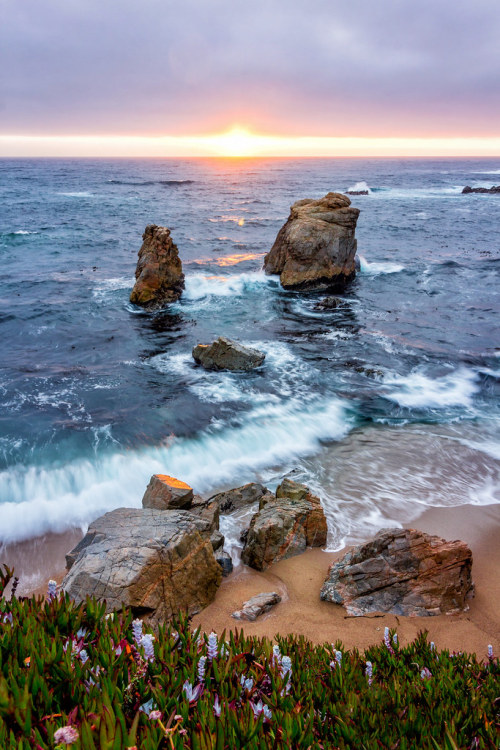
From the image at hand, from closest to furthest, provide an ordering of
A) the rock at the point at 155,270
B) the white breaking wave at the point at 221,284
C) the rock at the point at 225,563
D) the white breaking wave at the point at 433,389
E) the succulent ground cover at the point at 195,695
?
1. the succulent ground cover at the point at 195,695
2. the rock at the point at 225,563
3. the white breaking wave at the point at 433,389
4. the rock at the point at 155,270
5. the white breaking wave at the point at 221,284

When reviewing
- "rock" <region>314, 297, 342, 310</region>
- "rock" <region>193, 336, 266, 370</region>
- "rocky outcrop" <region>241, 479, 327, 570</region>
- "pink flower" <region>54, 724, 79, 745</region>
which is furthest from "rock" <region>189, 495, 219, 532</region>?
"rock" <region>314, 297, 342, 310</region>

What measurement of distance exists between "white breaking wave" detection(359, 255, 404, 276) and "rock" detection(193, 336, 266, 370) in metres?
15.9

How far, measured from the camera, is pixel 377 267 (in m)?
30.7

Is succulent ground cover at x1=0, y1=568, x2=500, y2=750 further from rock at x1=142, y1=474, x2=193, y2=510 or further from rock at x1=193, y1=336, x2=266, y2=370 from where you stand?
rock at x1=193, y1=336, x2=266, y2=370

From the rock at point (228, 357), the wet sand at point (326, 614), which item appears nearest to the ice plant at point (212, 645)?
the wet sand at point (326, 614)

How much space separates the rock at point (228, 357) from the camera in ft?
52.7

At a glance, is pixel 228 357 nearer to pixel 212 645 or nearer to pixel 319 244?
pixel 319 244

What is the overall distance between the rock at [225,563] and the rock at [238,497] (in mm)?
1664

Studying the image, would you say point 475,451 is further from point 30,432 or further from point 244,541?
point 30,432

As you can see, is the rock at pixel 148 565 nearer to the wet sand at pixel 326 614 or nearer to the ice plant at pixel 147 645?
the wet sand at pixel 326 614

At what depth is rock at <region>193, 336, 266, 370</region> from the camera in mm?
16078

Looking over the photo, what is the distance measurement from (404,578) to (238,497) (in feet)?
12.1

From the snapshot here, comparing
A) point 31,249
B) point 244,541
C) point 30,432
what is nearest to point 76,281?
point 31,249

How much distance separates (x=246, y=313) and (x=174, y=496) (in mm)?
15476
